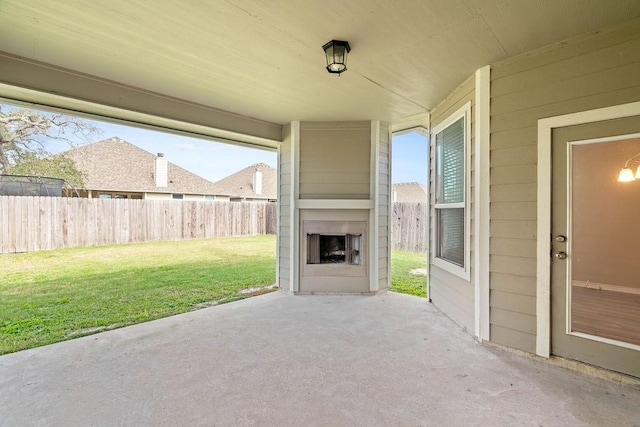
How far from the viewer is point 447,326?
9.71 feet

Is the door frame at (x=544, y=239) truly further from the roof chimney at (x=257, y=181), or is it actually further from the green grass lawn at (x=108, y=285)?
the roof chimney at (x=257, y=181)

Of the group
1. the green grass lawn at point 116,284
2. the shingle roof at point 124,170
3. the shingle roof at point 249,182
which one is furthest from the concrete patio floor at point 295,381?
the shingle roof at point 249,182

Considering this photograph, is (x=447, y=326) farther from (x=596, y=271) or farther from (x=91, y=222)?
(x=91, y=222)

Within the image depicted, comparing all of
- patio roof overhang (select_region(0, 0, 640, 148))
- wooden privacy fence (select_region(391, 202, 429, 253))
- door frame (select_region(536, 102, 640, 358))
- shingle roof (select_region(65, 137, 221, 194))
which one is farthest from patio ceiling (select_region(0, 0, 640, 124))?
shingle roof (select_region(65, 137, 221, 194))

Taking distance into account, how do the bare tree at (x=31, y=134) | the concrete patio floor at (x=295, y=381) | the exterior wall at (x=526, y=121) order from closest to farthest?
the concrete patio floor at (x=295, y=381) < the exterior wall at (x=526, y=121) < the bare tree at (x=31, y=134)

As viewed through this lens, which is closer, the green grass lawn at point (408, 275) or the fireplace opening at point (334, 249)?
the fireplace opening at point (334, 249)

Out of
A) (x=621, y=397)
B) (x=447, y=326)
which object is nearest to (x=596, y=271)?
(x=621, y=397)

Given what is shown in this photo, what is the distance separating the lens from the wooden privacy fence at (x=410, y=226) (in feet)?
24.8

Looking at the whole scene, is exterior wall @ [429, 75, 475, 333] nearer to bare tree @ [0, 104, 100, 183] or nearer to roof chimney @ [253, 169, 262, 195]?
bare tree @ [0, 104, 100, 183]

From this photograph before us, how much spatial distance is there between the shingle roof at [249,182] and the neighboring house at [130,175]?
2.93 metres

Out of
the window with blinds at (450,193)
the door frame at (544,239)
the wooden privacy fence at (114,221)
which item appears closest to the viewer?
the door frame at (544,239)

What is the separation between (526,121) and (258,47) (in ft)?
7.32

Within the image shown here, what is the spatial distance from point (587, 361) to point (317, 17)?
3.06 meters

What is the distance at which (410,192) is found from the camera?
15562 millimetres
